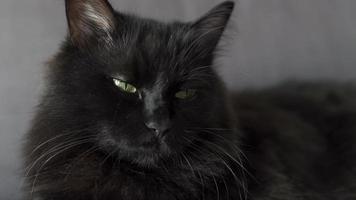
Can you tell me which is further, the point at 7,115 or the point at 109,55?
the point at 7,115

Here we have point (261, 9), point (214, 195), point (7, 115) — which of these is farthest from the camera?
point (261, 9)

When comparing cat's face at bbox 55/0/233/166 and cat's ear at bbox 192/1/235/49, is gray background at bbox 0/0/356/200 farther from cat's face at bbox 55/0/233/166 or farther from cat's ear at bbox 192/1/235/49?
cat's face at bbox 55/0/233/166

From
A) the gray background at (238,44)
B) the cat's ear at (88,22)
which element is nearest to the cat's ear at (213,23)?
the gray background at (238,44)

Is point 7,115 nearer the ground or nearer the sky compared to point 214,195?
nearer the sky

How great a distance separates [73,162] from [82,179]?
49 millimetres

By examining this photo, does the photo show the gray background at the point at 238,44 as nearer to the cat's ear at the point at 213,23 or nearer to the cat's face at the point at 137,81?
the cat's ear at the point at 213,23

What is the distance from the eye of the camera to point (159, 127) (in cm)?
116

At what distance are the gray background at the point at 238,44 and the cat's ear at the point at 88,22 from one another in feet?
1.16

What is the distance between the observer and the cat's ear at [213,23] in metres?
1.35

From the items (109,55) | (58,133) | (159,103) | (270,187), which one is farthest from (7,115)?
(270,187)

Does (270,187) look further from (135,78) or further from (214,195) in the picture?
(135,78)

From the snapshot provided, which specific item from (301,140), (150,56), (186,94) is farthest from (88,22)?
(301,140)

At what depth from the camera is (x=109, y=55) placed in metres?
1.25

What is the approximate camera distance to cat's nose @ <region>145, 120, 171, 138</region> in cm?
116
